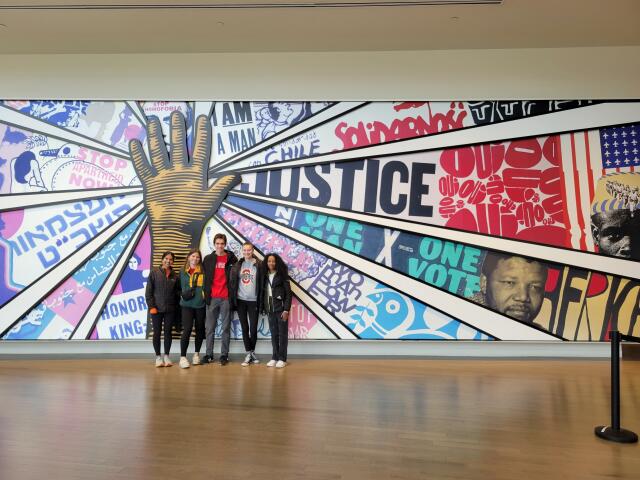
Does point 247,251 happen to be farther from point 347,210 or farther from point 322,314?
point 347,210

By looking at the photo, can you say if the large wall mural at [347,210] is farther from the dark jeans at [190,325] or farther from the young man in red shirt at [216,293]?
the dark jeans at [190,325]

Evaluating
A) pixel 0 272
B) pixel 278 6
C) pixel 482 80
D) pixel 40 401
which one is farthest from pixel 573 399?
pixel 0 272

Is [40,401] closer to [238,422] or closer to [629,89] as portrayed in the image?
[238,422]

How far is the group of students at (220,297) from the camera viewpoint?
18.1ft

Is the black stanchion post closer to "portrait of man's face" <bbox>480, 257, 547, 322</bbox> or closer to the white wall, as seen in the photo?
"portrait of man's face" <bbox>480, 257, 547, 322</bbox>

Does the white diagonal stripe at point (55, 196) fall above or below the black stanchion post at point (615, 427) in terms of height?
above

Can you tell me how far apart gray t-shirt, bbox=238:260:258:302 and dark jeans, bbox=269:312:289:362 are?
Answer: 326 mm

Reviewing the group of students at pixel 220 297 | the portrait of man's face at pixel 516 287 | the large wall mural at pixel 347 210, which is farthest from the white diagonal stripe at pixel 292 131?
the portrait of man's face at pixel 516 287

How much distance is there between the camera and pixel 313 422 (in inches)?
134

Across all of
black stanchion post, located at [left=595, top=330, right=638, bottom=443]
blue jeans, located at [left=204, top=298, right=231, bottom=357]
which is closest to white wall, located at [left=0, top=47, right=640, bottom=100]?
blue jeans, located at [left=204, top=298, right=231, bottom=357]

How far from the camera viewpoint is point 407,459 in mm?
2742

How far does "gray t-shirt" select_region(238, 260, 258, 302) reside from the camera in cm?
564

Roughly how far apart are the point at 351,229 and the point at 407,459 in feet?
11.5

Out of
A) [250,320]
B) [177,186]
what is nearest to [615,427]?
[250,320]
